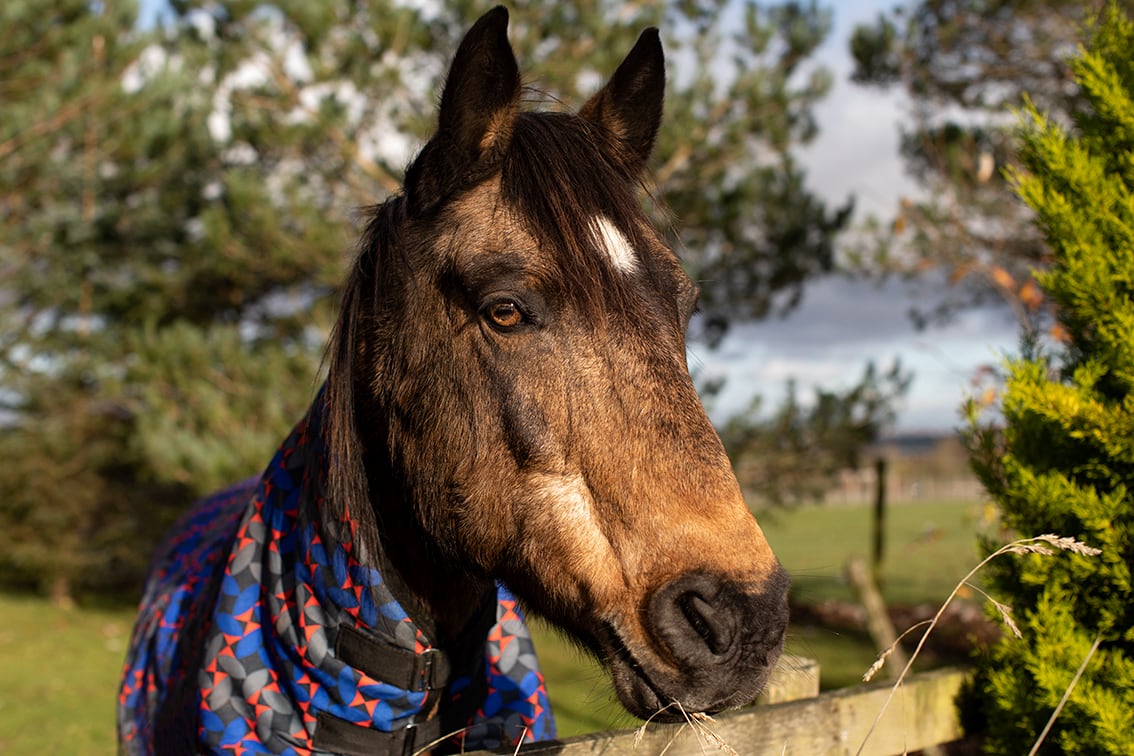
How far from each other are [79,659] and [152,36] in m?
7.26

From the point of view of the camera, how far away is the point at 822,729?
6.97 feet

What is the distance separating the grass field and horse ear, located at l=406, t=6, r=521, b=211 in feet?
3.53

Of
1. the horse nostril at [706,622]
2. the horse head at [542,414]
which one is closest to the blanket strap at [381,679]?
the horse head at [542,414]

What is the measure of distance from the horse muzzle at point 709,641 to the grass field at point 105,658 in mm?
203

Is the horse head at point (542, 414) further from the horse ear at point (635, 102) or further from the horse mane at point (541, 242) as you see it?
the horse ear at point (635, 102)

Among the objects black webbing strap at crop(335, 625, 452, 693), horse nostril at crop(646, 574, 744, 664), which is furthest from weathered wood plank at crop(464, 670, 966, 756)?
horse nostril at crop(646, 574, 744, 664)

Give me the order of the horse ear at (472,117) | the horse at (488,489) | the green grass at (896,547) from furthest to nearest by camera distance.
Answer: the green grass at (896,547), the horse ear at (472,117), the horse at (488,489)

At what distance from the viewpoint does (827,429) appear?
9008mm

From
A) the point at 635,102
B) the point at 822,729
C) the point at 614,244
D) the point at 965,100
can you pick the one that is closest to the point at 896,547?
the point at 965,100

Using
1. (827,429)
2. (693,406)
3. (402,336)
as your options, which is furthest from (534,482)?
(827,429)

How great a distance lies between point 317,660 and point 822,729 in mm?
1243

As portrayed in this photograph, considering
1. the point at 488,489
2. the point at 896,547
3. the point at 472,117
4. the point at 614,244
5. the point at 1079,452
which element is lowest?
the point at 896,547

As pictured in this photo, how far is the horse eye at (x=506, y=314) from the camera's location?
1.70 metres

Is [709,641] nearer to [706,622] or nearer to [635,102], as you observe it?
[706,622]
